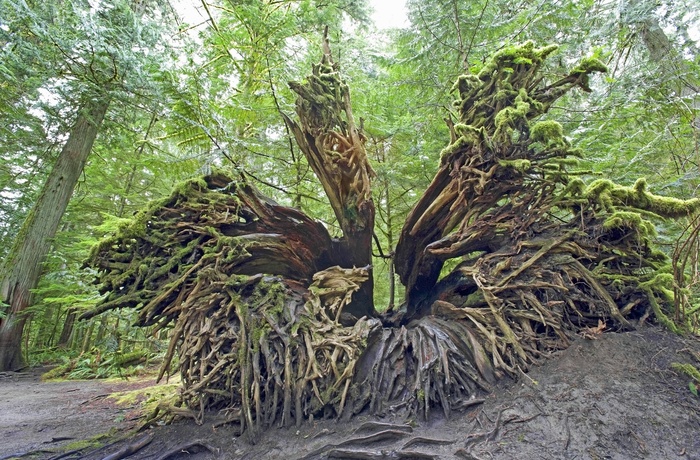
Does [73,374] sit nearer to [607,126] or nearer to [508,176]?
[508,176]

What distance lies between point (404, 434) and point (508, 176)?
3152mm

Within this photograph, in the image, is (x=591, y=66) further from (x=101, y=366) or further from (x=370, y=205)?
(x=101, y=366)

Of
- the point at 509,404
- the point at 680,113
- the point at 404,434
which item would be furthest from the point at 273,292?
the point at 680,113

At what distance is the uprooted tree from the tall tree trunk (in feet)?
17.8

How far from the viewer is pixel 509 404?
2.87 meters

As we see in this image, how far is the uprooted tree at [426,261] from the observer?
10.8ft

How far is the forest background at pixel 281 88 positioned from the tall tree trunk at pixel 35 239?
183 millimetres

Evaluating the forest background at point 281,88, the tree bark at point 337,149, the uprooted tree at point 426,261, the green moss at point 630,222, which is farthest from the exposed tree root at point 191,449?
the green moss at point 630,222

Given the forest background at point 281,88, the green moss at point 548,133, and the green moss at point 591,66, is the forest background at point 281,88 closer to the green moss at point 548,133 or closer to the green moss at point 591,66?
the green moss at point 591,66

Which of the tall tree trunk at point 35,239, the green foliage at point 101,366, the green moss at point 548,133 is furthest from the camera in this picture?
the green foliage at point 101,366

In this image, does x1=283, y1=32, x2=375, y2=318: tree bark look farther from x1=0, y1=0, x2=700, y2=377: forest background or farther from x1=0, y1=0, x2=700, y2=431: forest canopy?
x1=0, y1=0, x2=700, y2=377: forest background

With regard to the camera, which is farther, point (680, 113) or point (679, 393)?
point (680, 113)

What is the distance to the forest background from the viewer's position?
5.03m

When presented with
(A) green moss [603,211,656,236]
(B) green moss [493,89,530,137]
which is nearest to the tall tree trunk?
(B) green moss [493,89,530,137]
